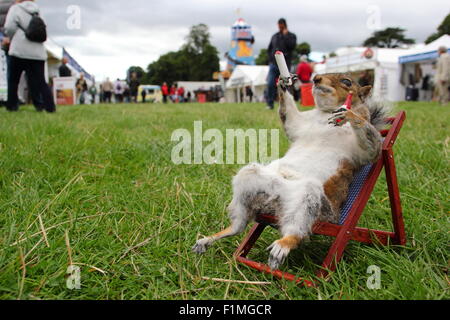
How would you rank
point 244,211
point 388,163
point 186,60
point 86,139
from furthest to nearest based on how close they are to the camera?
point 186,60, point 86,139, point 388,163, point 244,211

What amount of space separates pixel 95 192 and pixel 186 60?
5030 centimetres

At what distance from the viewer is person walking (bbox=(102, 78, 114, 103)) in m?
19.1

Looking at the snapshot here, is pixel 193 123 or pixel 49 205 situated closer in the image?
pixel 49 205

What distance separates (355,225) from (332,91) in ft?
1.84

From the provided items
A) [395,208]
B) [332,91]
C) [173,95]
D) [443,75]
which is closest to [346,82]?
[332,91]

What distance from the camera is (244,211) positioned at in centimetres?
138

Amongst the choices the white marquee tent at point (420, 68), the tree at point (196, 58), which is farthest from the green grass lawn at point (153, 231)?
the tree at point (196, 58)

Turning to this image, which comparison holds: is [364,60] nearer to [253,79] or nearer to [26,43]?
[253,79]

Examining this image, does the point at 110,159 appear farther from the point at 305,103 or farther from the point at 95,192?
the point at 305,103

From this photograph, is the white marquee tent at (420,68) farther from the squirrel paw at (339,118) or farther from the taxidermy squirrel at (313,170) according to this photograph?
the squirrel paw at (339,118)

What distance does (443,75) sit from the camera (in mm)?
9898

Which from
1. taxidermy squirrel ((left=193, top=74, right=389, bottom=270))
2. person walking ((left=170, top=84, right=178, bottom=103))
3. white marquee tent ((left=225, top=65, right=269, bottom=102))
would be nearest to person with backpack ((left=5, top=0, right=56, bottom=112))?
taxidermy squirrel ((left=193, top=74, right=389, bottom=270))

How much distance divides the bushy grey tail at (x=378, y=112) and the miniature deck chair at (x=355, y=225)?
4 cm
